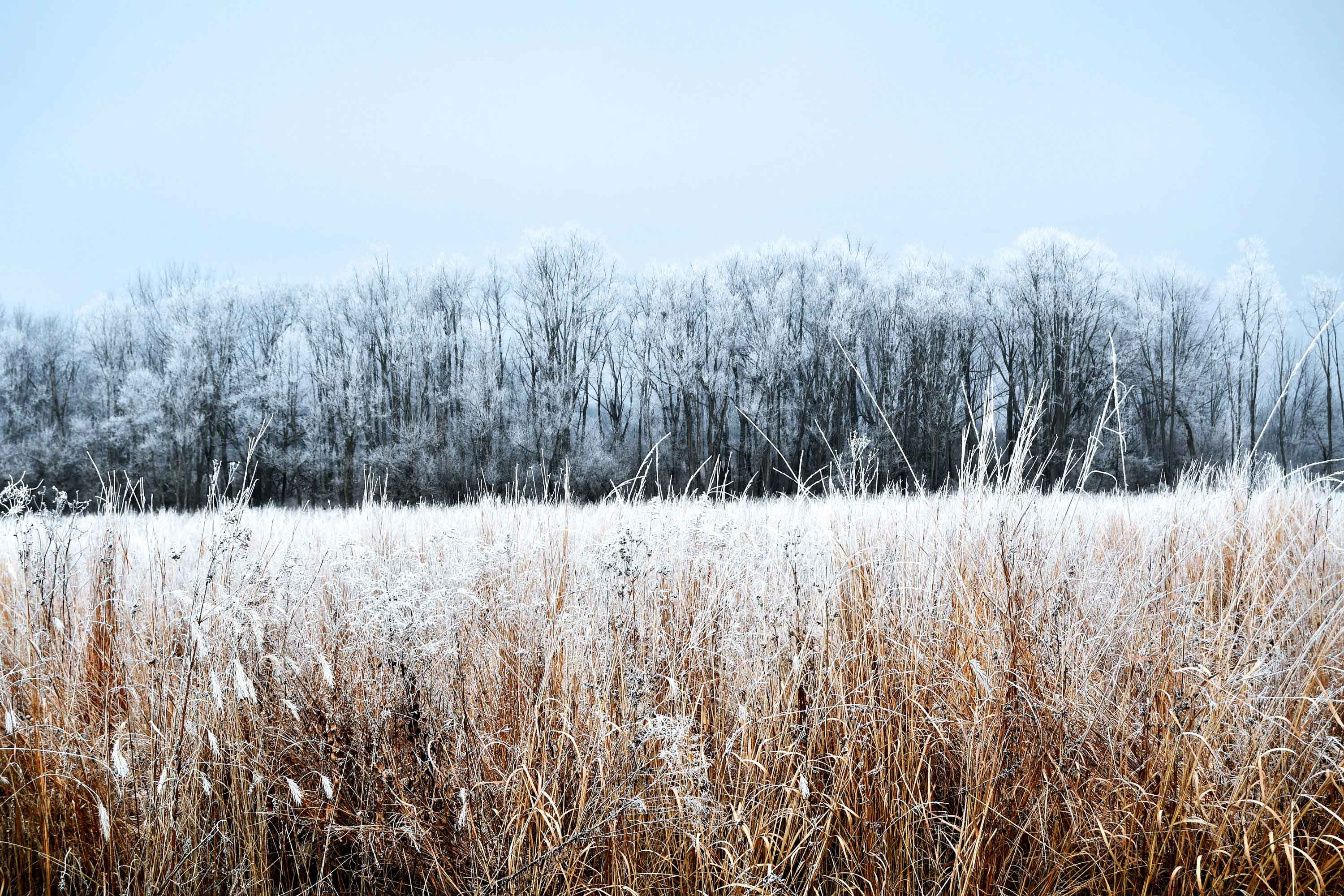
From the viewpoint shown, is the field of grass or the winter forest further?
the winter forest

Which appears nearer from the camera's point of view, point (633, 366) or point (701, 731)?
point (701, 731)

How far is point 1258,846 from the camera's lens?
1.51m

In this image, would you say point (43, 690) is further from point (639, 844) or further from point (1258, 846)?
point (1258, 846)

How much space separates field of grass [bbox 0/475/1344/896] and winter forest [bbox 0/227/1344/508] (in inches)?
760

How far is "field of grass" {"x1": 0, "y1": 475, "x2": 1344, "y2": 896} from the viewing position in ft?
→ 5.03

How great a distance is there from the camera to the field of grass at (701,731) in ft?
5.03

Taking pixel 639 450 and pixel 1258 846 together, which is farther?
pixel 639 450

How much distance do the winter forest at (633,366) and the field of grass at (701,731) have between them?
19297 millimetres

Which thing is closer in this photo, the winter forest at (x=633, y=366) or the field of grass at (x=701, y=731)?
the field of grass at (x=701, y=731)

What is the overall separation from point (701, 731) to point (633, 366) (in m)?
24.6

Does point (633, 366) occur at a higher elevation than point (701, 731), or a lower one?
higher

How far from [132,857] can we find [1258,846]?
2614mm

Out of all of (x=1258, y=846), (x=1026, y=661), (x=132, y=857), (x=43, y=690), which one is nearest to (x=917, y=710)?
(x=1026, y=661)

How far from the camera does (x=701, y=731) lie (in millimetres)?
1872
